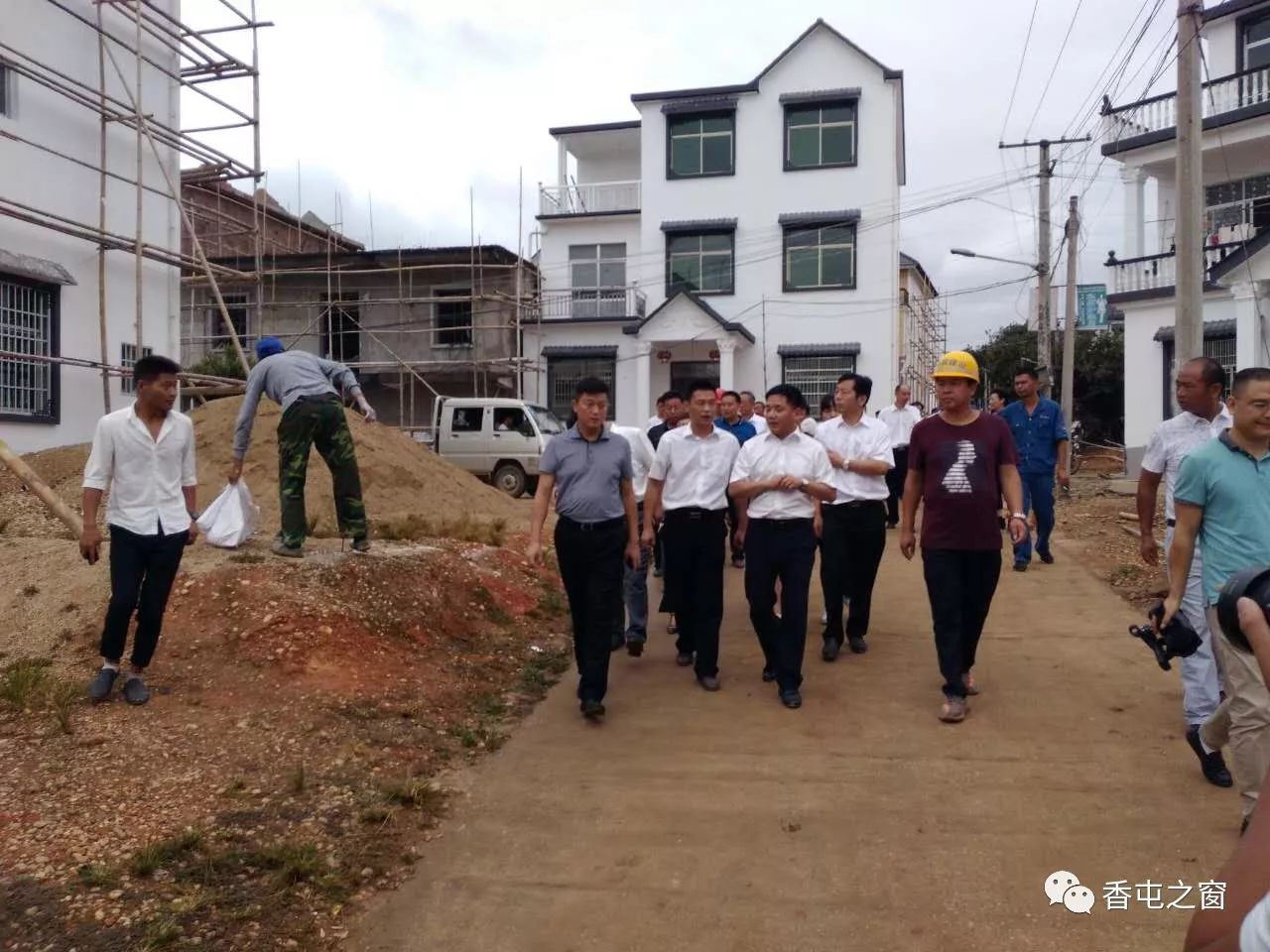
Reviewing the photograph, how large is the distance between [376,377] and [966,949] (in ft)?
88.0

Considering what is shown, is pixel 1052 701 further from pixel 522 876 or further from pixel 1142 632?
pixel 522 876

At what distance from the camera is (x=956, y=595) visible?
210 inches

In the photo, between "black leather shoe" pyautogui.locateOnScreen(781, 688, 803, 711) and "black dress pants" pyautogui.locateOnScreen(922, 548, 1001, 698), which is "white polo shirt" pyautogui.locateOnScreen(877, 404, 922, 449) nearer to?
"black dress pants" pyautogui.locateOnScreen(922, 548, 1001, 698)

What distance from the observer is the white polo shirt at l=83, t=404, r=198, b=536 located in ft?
16.9

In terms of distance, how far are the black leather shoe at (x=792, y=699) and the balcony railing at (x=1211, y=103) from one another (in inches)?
680

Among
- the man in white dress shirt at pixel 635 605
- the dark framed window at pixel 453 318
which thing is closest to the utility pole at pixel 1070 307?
the dark framed window at pixel 453 318

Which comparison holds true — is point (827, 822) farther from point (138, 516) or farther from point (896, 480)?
point (896, 480)

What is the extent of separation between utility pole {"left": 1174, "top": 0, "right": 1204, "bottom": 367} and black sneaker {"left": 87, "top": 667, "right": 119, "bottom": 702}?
982 cm

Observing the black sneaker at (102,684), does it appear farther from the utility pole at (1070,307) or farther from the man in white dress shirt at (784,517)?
the utility pole at (1070,307)

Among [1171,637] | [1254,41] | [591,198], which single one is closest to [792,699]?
[1171,637]

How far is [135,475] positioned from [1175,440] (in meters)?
5.21

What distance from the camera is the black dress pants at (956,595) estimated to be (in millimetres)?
5285

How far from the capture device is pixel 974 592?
5406mm

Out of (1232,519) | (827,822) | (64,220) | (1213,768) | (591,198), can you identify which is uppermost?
(591,198)
